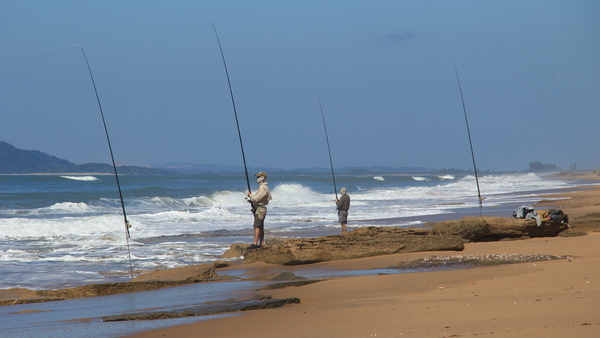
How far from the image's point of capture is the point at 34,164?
7556 centimetres

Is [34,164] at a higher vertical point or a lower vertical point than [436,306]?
higher

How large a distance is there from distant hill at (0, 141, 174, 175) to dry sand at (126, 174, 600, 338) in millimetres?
71076

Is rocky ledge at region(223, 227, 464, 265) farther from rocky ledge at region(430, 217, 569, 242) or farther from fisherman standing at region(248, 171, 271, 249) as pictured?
rocky ledge at region(430, 217, 569, 242)

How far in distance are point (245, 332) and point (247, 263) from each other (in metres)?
4.36

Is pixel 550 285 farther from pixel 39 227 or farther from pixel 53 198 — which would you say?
pixel 53 198

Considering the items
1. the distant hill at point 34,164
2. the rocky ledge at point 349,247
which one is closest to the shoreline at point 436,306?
the rocky ledge at point 349,247

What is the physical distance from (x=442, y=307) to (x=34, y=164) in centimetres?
8160

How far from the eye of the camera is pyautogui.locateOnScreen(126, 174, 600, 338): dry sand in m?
3.11

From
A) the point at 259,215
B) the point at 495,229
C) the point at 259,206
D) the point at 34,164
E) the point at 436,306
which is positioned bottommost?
the point at 495,229

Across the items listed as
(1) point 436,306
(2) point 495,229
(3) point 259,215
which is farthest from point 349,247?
(1) point 436,306

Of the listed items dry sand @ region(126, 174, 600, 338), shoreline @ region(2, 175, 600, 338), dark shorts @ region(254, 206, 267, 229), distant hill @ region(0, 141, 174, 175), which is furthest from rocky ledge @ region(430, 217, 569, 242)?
distant hill @ region(0, 141, 174, 175)

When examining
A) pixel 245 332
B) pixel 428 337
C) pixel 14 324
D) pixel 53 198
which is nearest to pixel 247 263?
pixel 14 324

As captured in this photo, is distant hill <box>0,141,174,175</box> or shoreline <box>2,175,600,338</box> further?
distant hill <box>0,141,174,175</box>

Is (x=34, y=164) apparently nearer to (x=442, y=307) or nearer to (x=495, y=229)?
(x=495, y=229)
